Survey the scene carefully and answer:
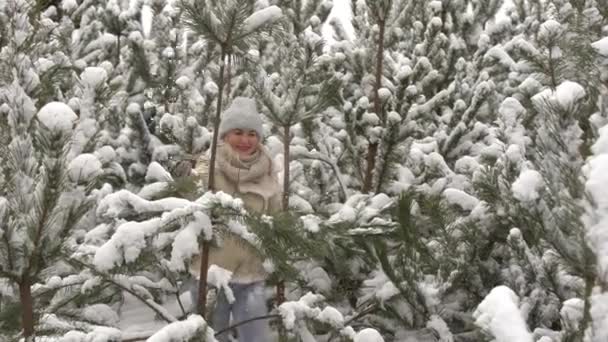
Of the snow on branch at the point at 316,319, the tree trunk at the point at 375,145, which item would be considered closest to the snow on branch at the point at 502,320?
the snow on branch at the point at 316,319

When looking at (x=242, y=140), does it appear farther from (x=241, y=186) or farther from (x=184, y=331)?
(x=184, y=331)

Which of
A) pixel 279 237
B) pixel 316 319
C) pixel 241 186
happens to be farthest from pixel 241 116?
pixel 279 237

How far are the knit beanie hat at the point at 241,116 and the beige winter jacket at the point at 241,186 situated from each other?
0.15 m

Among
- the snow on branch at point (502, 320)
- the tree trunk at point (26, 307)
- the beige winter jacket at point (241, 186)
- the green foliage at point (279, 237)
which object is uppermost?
the beige winter jacket at point (241, 186)

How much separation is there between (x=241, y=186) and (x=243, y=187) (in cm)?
1

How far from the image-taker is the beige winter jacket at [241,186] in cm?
336

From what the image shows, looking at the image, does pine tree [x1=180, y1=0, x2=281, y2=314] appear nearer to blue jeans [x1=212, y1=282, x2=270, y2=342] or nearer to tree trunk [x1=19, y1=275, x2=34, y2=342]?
tree trunk [x1=19, y1=275, x2=34, y2=342]

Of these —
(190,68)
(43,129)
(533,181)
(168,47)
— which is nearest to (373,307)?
(533,181)

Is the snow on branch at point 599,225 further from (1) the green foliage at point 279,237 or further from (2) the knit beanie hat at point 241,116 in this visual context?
(2) the knit beanie hat at point 241,116

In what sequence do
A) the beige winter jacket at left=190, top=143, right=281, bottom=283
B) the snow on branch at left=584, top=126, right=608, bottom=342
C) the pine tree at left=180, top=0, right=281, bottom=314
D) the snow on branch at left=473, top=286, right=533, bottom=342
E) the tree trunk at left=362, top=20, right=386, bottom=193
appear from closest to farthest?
the snow on branch at left=584, top=126, right=608, bottom=342
the snow on branch at left=473, top=286, right=533, bottom=342
the pine tree at left=180, top=0, right=281, bottom=314
the beige winter jacket at left=190, top=143, right=281, bottom=283
the tree trunk at left=362, top=20, right=386, bottom=193

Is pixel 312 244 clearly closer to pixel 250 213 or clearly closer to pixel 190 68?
pixel 250 213

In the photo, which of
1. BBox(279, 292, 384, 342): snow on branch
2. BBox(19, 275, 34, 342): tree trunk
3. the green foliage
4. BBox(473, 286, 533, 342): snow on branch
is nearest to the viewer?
BBox(473, 286, 533, 342): snow on branch

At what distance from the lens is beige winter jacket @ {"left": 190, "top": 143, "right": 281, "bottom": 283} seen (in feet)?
11.0

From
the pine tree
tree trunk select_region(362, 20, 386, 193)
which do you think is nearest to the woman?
tree trunk select_region(362, 20, 386, 193)
